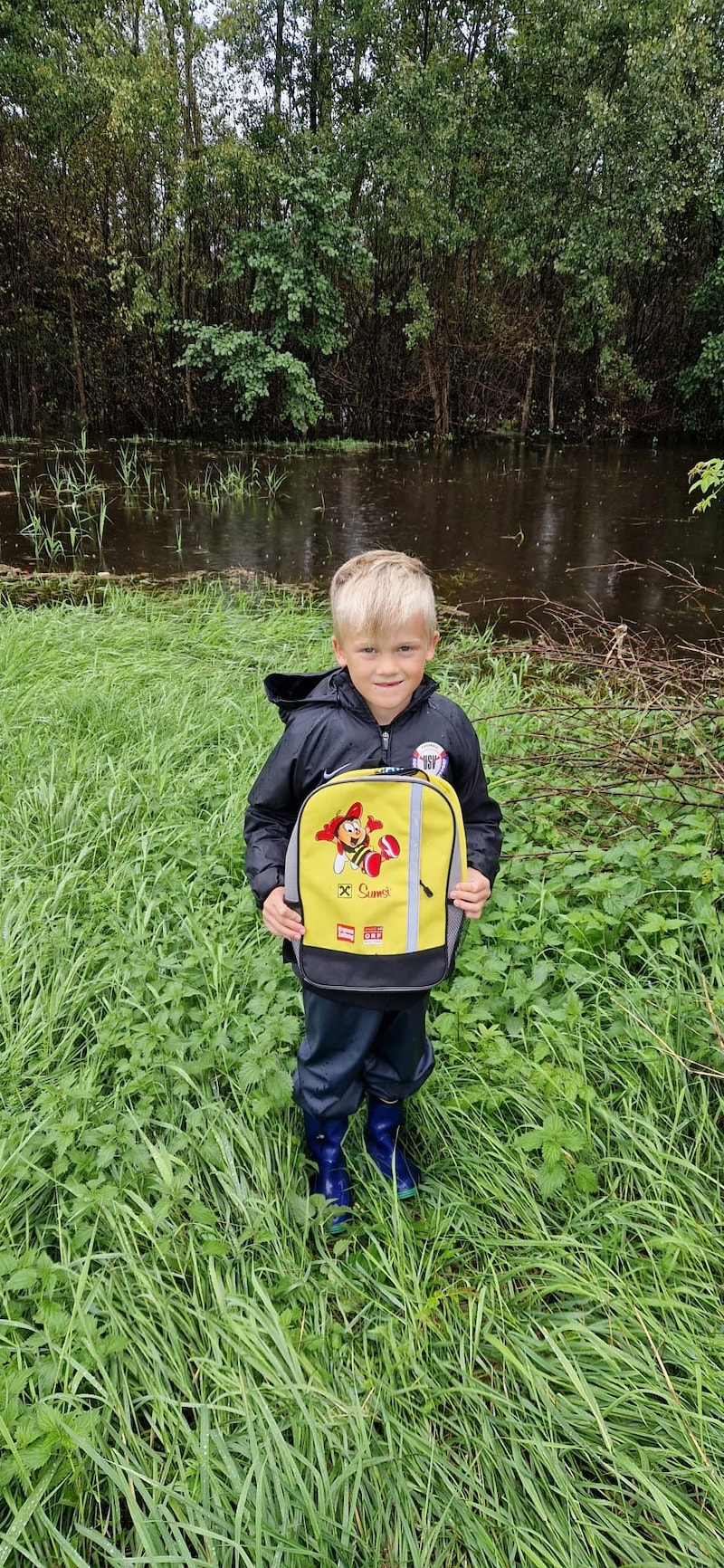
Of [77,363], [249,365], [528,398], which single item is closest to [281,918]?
[249,365]

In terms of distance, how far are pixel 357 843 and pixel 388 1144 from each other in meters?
0.82

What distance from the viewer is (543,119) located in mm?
13508

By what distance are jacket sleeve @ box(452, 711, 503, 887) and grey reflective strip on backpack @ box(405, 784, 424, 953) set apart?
22 centimetres

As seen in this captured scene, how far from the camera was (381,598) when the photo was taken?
153 cm

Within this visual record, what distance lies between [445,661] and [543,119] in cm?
1387

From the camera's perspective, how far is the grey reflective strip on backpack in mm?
1511

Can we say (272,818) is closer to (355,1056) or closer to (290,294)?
(355,1056)

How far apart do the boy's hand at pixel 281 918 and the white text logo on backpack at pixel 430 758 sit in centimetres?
40

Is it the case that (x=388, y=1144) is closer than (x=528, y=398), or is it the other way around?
(x=388, y=1144)

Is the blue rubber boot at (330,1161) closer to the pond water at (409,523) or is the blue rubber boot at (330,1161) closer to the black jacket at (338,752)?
the black jacket at (338,752)

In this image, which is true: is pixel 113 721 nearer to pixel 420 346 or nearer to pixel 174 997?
pixel 174 997

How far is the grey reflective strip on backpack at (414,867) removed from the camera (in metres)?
1.51

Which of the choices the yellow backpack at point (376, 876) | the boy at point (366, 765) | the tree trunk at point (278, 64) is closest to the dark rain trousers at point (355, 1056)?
the boy at point (366, 765)

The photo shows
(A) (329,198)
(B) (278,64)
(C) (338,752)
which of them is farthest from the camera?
(B) (278,64)
